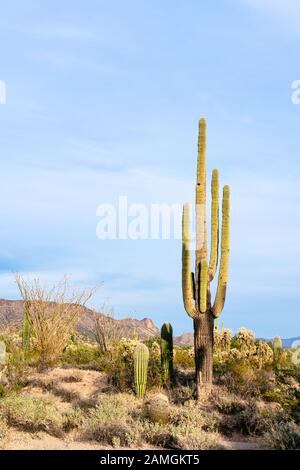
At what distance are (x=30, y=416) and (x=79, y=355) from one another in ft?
20.3

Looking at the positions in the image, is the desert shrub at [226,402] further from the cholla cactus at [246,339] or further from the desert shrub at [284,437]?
the cholla cactus at [246,339]

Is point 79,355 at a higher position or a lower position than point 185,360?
higher

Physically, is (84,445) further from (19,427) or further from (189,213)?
(189,213)

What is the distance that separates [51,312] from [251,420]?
6776mm

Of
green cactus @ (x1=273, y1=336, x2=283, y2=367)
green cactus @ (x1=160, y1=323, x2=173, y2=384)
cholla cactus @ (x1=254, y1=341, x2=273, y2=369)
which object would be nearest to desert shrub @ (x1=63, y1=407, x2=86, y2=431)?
green cactus @ (x1=160, y1=323, x2=173, y2=384)

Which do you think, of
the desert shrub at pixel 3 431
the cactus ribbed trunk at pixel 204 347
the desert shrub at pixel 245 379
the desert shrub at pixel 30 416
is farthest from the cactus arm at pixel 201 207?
the desert shrub at pixel 3 431

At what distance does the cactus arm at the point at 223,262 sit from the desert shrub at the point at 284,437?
11.6 ft

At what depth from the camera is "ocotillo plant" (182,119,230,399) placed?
13.5 meters

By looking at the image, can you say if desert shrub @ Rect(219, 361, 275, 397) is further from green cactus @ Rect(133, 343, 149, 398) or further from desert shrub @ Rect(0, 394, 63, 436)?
desert shrub @ Rect(0, 394, 63, 436)

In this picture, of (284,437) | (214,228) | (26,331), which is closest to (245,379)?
(214,228)

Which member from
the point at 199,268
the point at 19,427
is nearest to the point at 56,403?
the point at 19,427

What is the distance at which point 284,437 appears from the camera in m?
9.93

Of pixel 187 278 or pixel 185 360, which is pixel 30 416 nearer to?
pixel 187 278
